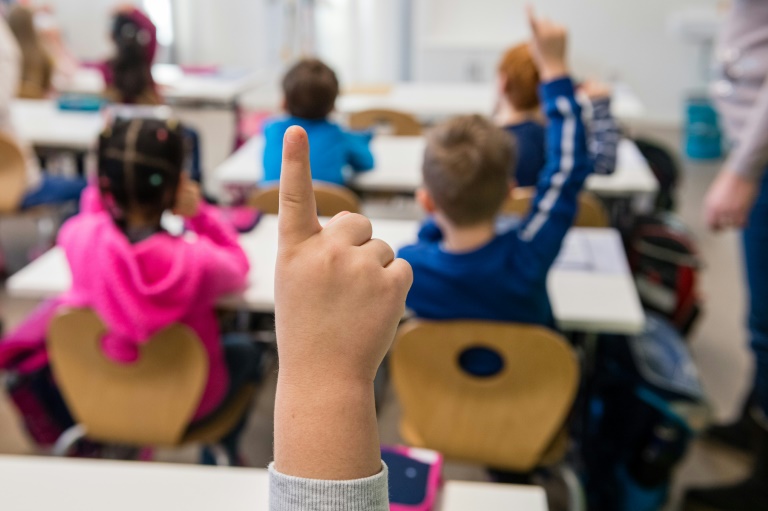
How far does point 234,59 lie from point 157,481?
5420 millimetres

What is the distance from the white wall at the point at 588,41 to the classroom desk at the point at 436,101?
1.81 meters

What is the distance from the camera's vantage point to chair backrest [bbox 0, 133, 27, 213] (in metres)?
2.49

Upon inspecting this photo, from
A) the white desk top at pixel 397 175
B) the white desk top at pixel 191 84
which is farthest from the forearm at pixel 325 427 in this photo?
the white desk top at pixel 191 84

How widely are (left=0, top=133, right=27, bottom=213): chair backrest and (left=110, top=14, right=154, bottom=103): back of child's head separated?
0.75m

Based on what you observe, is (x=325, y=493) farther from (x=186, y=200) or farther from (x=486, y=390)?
(x=186, y=200)

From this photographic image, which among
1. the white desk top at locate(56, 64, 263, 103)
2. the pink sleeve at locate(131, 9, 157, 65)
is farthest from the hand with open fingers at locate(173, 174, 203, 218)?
the white desk top at locate(56, 64, 263, 103)

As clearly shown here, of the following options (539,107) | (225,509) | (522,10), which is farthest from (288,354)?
(522,10)

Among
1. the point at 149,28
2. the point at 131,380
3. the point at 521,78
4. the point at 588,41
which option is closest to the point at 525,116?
the point at 521,78

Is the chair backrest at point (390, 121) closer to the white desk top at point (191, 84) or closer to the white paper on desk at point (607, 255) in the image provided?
the white desk top at point (191, 84)

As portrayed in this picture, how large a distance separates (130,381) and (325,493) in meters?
0.95

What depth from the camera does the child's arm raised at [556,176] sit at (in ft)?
4.36

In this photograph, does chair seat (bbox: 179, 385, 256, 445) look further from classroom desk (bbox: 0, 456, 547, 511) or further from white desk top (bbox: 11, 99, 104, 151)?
white desk top (bbox: 11, 99, 104, 151)

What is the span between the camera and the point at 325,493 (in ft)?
1.59

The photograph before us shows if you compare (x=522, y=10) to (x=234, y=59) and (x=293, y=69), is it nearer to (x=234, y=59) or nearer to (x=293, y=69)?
(x=234, y=59)
